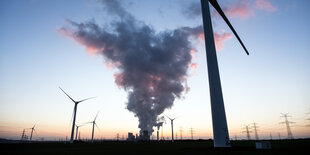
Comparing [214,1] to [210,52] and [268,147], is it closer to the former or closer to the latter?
[210,52]

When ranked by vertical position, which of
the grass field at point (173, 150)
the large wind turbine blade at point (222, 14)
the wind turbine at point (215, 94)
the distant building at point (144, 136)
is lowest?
the distant building at point (144, 136)

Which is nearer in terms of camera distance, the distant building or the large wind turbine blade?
the large wind turbine blade

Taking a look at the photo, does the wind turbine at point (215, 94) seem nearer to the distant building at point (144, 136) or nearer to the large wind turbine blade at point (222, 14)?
the large wind turbine blade at point (222, 14)

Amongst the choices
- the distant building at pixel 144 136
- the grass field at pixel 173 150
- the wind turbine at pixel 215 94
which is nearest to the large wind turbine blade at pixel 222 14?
the wind turbine at pixel 215 94

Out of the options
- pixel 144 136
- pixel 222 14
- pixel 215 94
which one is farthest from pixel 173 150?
pixel 144 136

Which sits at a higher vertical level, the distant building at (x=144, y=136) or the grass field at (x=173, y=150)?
the grass field at (x=173, y=150)

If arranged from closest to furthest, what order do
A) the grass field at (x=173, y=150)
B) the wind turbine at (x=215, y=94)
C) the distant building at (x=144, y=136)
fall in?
the grass field at (x=173, y=150) → the wind turbine at (x=215, y=94) → the distant building at (x=144, y=136)

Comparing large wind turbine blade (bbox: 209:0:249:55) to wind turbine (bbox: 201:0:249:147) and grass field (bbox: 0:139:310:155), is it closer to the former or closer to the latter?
wind turbine (bbox: 201:0:249:147)

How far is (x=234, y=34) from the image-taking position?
121 feet

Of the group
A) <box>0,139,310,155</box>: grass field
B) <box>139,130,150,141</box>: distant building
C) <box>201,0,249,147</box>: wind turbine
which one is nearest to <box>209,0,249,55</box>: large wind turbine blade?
<box>201,0,249,147</box>: wind turbine

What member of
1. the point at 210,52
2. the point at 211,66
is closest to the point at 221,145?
the point at 211,66

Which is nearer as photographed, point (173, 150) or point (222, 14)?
point (173, 150)

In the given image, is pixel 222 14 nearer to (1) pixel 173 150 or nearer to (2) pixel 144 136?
(1) pixel 173 150

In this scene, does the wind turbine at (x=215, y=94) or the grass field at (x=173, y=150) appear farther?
the wind turbine at (x=215, y=94)
